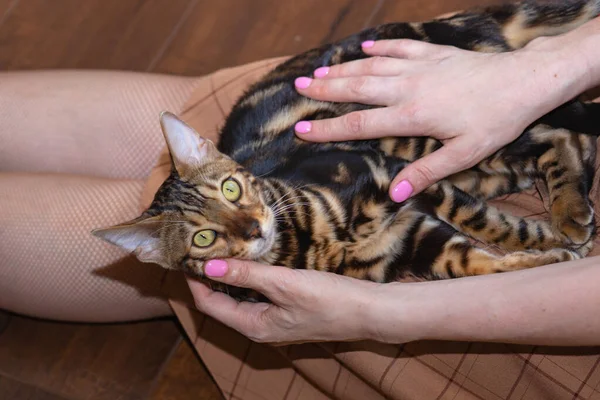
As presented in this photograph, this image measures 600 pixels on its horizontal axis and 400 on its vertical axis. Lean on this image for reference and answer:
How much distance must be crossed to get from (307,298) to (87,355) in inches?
38.5

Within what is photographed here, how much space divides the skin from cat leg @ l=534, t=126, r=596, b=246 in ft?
0.51

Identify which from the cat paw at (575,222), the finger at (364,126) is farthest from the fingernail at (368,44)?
the cat paw at (575,222)

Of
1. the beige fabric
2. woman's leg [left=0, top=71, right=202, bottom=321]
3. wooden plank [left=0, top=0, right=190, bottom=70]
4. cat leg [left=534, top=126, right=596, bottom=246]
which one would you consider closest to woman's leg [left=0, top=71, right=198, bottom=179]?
woman's leg [left=0, top=71, right=202, bottom=321]

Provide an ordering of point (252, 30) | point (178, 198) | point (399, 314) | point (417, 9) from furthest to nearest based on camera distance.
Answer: point (252, 30) → point (417, 9) → point (178, 198) → point (399, 314)

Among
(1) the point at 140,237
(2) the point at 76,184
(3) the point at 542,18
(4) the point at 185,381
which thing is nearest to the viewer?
(1) the point at 140,237

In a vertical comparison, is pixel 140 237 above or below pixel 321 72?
below

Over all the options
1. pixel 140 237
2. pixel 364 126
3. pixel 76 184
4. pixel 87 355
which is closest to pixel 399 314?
pixel 364 126

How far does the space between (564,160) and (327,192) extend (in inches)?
20.3

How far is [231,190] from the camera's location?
4.29ft

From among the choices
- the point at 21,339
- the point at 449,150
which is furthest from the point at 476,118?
the point at 21,339

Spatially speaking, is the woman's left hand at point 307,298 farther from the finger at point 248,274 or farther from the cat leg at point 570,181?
the cat leg at point 570,181

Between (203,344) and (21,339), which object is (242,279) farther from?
(21,339)

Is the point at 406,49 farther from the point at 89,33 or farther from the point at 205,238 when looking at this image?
the point at 89,33

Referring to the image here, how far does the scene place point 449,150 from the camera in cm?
123
